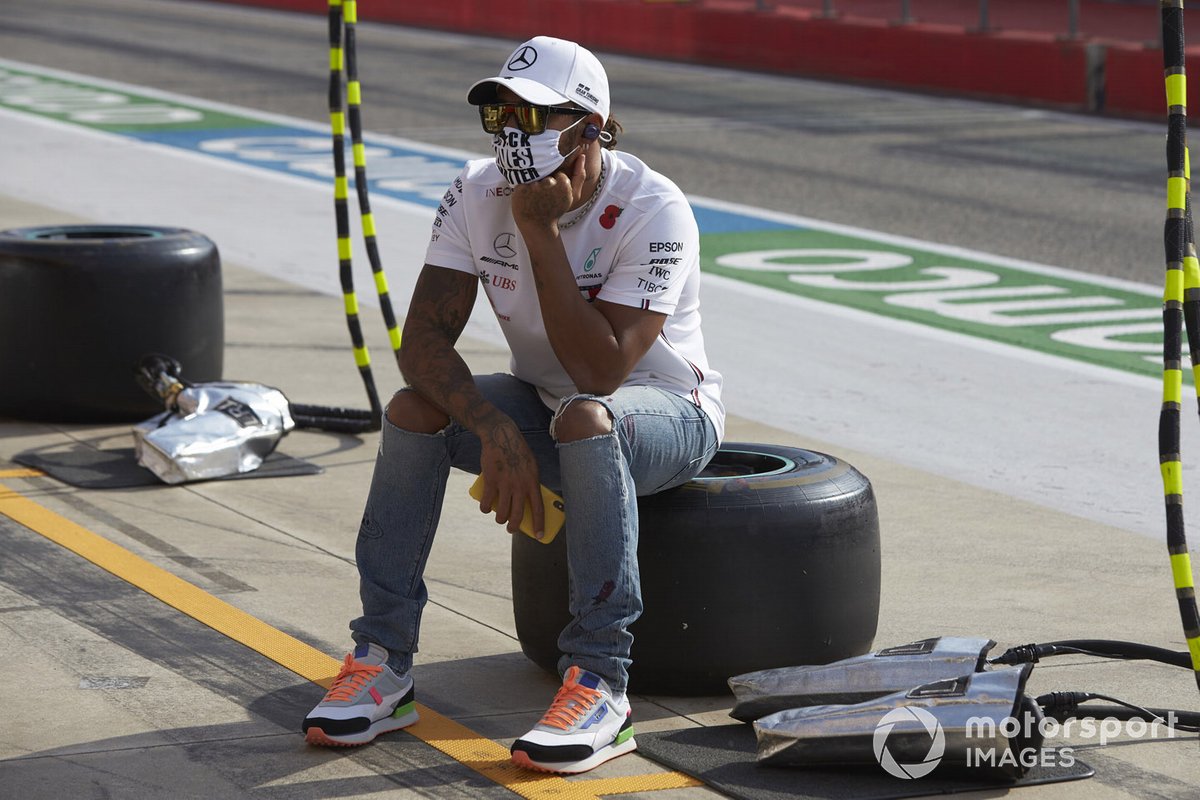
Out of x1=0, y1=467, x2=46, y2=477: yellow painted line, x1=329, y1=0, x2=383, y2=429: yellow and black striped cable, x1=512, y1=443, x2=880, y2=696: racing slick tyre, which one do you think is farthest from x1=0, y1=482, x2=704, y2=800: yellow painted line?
x1=329, y1=0, x2=383, y2=429: yellow and black striped cable

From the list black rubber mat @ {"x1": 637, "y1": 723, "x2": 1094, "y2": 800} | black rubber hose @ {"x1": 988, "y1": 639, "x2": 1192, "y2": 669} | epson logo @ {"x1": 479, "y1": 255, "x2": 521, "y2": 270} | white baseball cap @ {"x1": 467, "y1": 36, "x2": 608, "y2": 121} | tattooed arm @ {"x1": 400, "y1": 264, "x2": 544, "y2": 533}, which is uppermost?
white baseball cap @ {"x1": 467, "y1": 36, "x2": 608, "y2": 121}

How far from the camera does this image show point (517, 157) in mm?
4242

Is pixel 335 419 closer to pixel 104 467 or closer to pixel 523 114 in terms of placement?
pixel 104 467

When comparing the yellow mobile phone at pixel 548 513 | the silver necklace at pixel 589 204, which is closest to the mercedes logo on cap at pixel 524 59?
the silver necklace at pixel 589 204

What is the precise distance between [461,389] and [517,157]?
21.4 inches

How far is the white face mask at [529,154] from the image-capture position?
4.23m

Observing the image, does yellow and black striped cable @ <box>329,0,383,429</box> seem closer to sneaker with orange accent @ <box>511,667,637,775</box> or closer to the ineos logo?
the ineos logo

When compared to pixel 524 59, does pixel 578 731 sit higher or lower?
lower

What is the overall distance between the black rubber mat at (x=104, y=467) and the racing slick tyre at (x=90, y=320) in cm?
34

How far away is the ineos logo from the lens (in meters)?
4.48

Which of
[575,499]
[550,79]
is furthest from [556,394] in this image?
[550,79]

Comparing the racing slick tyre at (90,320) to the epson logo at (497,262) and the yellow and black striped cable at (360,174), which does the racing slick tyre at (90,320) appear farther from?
the epson logo at (497,262)

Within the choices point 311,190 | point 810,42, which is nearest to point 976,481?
point 311,190

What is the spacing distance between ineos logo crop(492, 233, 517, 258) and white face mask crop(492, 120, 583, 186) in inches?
9.9
